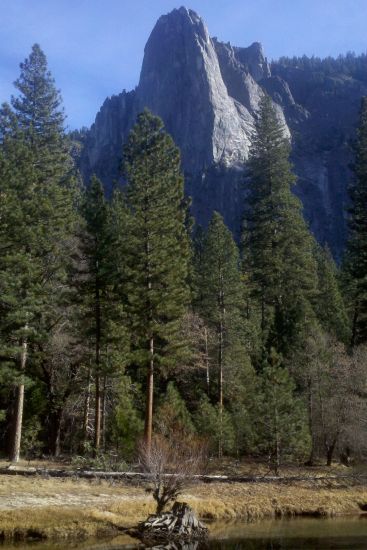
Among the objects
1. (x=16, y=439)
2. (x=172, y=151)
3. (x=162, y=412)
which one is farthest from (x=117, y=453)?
(x=172, y=151)

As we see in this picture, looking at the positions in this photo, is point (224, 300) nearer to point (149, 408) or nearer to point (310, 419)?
point (310, 419)

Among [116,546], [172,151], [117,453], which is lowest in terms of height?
[116,546]

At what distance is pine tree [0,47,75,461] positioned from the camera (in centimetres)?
2467

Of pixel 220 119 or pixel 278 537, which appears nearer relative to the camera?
pixel 278 537

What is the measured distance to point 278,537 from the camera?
19656mm

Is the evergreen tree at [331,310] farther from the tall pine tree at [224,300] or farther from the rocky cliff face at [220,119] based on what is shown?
the rocky cliff face at [220,119]

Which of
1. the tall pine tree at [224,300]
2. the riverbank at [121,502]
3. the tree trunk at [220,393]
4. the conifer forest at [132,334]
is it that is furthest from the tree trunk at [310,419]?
the tree trunk at [220,393]

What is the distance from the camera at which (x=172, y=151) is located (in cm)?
3184

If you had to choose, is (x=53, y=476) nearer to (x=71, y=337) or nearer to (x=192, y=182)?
(x=71, y=337)

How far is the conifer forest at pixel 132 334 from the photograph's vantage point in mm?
26812

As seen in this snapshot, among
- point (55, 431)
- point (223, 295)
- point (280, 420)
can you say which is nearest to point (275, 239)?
→ point (223, 295)

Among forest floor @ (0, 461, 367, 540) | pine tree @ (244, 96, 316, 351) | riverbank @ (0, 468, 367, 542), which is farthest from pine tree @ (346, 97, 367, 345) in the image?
riverbank @ (0, 468, 367, 542)

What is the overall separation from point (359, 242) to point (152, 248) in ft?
63.9

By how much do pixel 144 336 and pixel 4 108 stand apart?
13.7 metres
